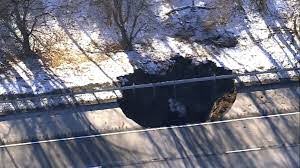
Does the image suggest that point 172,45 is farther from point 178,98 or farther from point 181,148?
point 181,148

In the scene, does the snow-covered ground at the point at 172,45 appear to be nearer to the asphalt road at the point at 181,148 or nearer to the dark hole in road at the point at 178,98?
the dark hole in road at the point at 178,98

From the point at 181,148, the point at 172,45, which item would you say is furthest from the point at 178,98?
the point at 172,45

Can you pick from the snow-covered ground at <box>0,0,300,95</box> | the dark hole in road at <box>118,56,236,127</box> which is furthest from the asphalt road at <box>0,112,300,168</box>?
the snow-covered ground at <box>0,0,300,95</box>

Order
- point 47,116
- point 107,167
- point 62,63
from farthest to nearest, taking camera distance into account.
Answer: point 62,63 < point 47,116 < point 107,167

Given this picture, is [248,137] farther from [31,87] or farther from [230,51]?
[31,87]

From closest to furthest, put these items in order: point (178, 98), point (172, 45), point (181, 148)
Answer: point (181, 148) < point (178, 98) < point (172, 45)

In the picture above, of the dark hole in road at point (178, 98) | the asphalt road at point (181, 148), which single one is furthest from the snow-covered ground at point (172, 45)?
the asphalt road at point (181, 148)

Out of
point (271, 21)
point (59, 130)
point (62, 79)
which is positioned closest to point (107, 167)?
point (59, 130)
